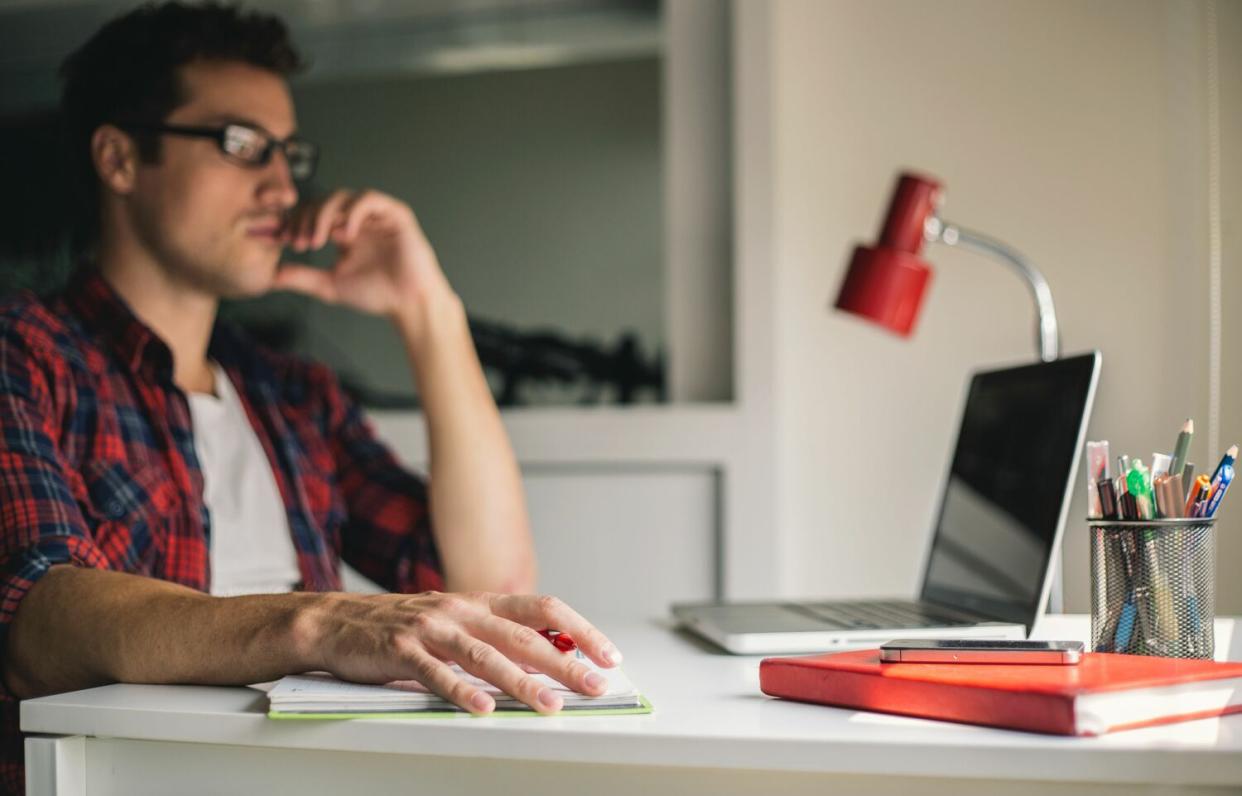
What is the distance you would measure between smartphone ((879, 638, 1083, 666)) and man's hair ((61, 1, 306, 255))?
1.25 metres

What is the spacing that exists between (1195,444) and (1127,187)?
0.98m

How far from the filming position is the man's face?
157 cm

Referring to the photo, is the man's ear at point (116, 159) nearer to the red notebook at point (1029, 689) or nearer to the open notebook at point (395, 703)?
the open notebook at point (395, 703)

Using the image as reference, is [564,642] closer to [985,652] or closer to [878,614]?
[985,652]

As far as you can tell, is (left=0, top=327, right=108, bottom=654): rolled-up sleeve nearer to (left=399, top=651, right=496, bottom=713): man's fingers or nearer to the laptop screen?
(left=399, top=651, right=496, bottom=713): man's fingers

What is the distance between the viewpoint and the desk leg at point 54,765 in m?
0.75

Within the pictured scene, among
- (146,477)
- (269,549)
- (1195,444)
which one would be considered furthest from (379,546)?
(1195,444)

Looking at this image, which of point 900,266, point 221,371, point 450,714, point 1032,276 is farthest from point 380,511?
point 450,714

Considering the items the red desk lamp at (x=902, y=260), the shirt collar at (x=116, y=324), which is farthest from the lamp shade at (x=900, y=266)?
the shirt collar at (x=116, y=324)

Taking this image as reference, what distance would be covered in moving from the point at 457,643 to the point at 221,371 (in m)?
1.03

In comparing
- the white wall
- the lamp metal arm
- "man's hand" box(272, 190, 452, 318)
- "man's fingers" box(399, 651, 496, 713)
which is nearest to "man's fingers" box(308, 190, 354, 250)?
"man's hand" box(272, 190, 452, 318)

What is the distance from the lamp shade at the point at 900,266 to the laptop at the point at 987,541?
0.49 feet

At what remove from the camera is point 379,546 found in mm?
1681

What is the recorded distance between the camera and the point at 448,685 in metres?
0.71
